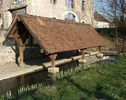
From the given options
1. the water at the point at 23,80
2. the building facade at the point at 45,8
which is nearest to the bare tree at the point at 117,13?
the building facade at the point at 45,8

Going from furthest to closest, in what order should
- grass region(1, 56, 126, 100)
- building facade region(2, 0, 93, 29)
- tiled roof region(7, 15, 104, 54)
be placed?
building facade region(2, 0, 93, 29) < tiled roof region(7, 15, 104, 54) < grass region(1, 56, 126, 100)

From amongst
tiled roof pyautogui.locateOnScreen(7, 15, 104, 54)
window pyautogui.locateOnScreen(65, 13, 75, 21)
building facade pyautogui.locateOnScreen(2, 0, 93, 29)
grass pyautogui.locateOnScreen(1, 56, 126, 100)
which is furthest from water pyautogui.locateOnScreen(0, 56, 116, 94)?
window pyautogui.locateOnScreen(65, 13, 75, 21)

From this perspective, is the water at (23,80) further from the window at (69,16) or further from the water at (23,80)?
the window at (69,16)

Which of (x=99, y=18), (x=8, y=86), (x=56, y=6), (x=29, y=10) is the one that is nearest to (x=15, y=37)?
(x=8, y=86)

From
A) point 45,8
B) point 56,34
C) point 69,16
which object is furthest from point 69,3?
point 56,34

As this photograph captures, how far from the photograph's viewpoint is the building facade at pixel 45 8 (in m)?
31.4

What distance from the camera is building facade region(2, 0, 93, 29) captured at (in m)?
31.4

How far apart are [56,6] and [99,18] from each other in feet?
90.8

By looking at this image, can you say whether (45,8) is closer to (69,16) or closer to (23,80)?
(69,16)

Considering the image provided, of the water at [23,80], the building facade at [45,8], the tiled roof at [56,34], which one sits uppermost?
the building facade at [45,8]

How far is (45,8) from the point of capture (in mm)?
32719

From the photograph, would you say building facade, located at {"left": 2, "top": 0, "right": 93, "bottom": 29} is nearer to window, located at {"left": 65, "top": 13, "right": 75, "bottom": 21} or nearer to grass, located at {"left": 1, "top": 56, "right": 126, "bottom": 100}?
window, located at {"left": 65, "top": 13, "right": 75, "bottom": 21}

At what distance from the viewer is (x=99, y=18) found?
6072 cm

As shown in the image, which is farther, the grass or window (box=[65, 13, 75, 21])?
window (box=[65, 13, 75, 21])
